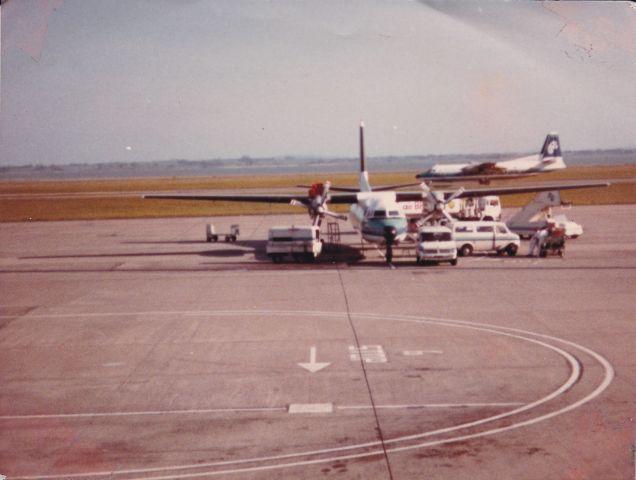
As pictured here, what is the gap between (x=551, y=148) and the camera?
8538 centimetres

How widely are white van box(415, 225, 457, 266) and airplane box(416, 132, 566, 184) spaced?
3857cm

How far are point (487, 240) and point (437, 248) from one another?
21.0 ft

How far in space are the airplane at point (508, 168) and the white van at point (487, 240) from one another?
33081 millimetres

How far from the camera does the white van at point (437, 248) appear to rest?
4072 cm

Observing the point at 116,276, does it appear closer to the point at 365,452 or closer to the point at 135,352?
the point at 135,352

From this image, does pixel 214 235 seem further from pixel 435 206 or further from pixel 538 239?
pixel 538 239

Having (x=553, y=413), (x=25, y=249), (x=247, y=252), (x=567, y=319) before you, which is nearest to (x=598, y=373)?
(x=553, y=413)

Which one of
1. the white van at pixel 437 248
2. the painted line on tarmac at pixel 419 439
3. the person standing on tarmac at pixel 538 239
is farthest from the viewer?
the person standing on tarmac at pixel 538 239

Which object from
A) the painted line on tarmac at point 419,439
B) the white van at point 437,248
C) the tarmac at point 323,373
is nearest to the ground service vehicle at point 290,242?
the tarmac at point 323,373

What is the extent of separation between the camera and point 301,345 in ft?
77.9

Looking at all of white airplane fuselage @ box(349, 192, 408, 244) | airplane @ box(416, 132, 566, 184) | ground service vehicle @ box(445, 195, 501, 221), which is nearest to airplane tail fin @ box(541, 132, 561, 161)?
airplane @ box(416, 132, 566, 184)

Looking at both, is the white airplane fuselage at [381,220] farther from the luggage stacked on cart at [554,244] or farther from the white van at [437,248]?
the luggage stacked on cart at [554,244]

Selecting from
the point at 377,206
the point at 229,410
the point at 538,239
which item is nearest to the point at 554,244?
the point at 538,239

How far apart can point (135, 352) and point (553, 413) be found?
1369 centimetres
